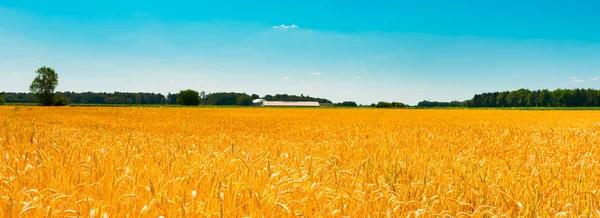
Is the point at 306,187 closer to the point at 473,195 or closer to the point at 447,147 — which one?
the point at 473,195

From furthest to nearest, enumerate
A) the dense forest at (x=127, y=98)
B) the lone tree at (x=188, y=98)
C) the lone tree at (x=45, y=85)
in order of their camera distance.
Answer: the dense forest at (x=127, y=98), the lone tree at (x=188, y=98), the lone tree at (x=45, y=85)

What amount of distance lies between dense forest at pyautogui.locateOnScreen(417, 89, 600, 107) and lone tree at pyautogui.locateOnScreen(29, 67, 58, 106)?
389 feet

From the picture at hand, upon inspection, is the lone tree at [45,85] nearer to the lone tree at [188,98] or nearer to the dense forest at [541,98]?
the lone tree at [188,98]

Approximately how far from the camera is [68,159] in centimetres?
373

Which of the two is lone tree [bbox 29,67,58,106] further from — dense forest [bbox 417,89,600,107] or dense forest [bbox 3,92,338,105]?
dense forest [bbox 417,89,600,107]

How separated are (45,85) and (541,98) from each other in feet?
567

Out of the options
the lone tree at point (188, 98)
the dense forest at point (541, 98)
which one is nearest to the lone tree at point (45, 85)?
the lone tree at point (188, 98)

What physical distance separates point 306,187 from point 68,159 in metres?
2.47

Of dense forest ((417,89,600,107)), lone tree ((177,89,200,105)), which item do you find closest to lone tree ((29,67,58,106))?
lone tree ((177,89,200,105))

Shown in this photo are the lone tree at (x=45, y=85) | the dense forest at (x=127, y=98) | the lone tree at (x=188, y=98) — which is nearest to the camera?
the lone tree at (x=45, y=85)

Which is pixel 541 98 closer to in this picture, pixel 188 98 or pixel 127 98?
pixel 188 98

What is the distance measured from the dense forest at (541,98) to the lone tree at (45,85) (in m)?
119

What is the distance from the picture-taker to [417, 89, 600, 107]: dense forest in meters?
146

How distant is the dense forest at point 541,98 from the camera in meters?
146
